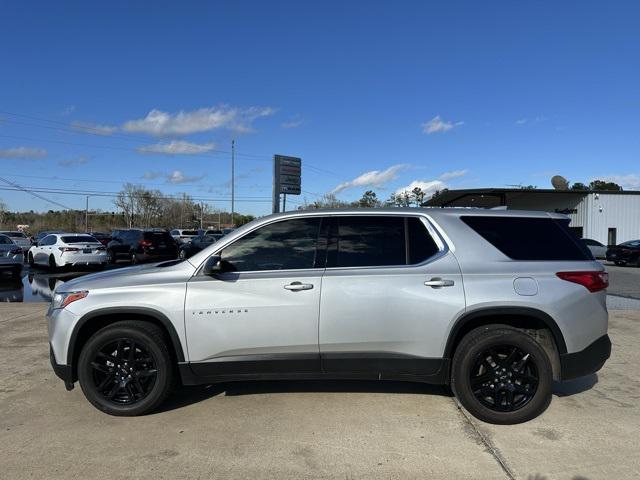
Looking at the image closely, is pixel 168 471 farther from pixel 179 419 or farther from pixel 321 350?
pixel 321 350

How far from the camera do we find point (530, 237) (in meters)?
4.43

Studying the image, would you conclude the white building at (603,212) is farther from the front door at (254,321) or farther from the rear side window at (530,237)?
the front door at (254,321)

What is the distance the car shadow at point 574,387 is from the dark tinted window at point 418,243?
2.14 meters

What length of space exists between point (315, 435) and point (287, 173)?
23630mm

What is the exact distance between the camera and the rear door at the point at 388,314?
4.15 meters

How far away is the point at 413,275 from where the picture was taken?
4.21 m

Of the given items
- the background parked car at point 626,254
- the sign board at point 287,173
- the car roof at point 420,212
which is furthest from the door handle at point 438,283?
the background parked car at point 626,254

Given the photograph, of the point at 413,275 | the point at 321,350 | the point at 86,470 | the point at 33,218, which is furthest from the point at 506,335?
the point at 33,218

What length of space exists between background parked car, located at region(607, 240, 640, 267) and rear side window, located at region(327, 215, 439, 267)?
26.1 metres

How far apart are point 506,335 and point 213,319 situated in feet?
8.08

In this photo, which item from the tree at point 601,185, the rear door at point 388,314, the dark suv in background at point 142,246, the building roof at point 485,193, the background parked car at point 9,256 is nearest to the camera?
the rear door at point 388,314

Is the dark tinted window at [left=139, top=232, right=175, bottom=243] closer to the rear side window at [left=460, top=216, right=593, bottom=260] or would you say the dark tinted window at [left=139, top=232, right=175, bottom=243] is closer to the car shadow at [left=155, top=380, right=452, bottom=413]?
the car shadow at [left=155, top=380, right=452, bottom=413]

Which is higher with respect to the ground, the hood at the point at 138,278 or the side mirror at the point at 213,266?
the side mirror at the point at 213,266

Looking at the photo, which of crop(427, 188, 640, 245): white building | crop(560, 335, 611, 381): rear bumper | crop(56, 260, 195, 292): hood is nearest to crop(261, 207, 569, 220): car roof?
crop(56, 260, 195, 292): hood
